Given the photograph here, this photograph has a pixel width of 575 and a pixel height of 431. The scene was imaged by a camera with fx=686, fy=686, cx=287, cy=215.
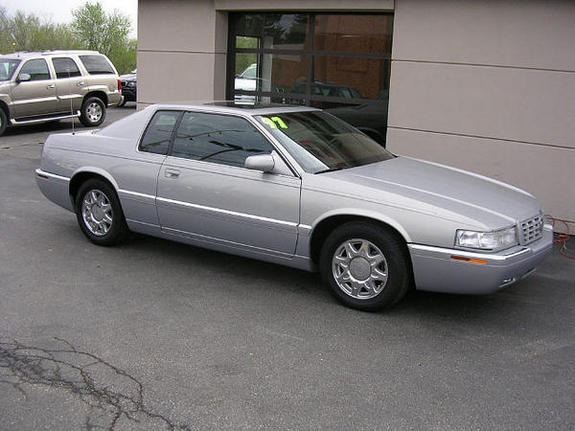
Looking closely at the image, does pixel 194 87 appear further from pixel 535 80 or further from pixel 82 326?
pixel 82 326

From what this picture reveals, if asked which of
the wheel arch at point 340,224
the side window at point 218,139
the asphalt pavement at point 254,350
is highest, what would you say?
the side window at point 218,139

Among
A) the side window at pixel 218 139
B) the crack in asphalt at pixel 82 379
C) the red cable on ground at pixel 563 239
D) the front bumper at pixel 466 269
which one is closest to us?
the crack in asphalt at pixel 82 379

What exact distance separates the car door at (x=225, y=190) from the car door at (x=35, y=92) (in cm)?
A: 1070

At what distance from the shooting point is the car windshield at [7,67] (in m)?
15.6

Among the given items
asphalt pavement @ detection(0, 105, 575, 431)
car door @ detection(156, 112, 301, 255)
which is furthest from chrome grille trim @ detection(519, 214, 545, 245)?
car door @ detection(156, 112, 301, 255)

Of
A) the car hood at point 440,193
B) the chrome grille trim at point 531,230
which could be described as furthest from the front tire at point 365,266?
the chrome grille trim at point 531,230

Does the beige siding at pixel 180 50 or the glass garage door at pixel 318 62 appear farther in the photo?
the beige siding at pixel 180 50

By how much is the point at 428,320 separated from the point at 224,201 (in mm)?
1946

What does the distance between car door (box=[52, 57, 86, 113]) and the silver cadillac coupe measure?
32.5 ft

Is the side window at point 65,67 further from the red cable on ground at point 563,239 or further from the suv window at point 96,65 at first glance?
the red cable on ground at point 563,239

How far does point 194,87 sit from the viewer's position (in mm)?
10781

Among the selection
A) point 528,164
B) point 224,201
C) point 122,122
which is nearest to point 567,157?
point 528,164

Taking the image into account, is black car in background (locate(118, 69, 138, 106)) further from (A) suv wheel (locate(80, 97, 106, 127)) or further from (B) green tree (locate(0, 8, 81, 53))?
(B) green tree (locate(0, 8, 81, 53))

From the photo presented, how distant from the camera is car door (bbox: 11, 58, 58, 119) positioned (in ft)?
51.0
